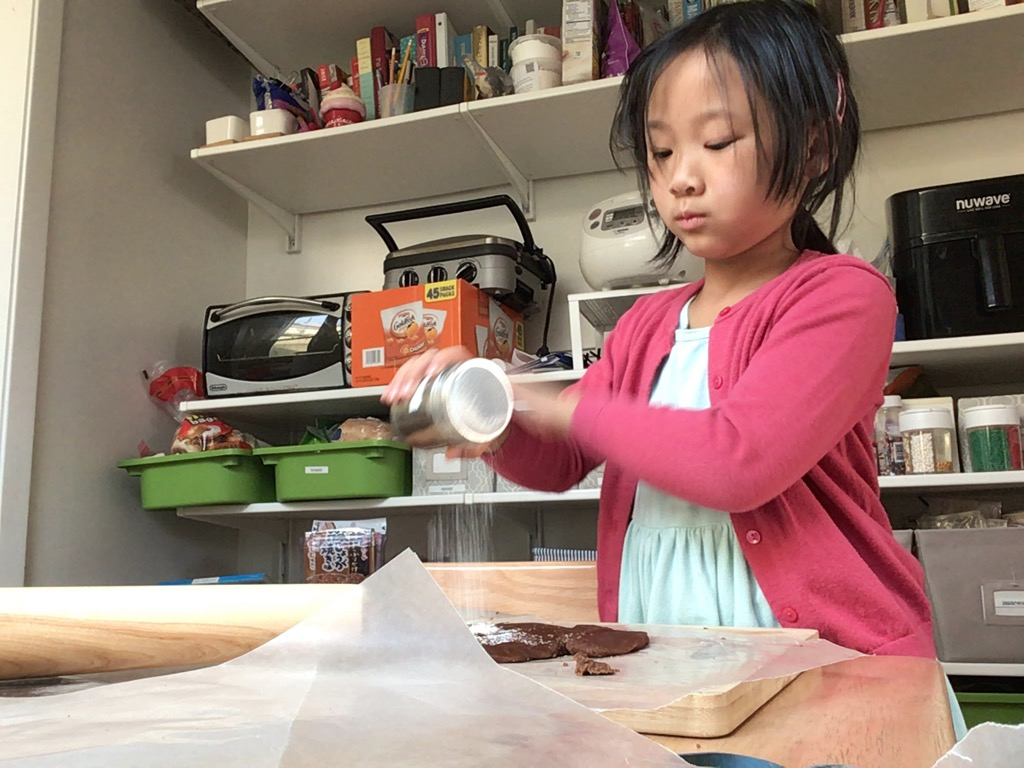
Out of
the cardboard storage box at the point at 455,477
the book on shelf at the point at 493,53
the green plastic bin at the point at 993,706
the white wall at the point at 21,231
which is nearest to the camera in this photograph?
the green plastic bin at the point at 993,706

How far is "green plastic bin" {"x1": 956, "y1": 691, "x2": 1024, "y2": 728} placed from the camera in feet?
4.08

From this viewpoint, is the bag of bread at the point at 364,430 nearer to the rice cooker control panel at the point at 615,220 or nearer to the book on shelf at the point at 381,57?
the rice cooker control panel at the point at 615,220

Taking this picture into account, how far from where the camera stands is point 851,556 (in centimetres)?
64

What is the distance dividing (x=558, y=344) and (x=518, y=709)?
1.71m

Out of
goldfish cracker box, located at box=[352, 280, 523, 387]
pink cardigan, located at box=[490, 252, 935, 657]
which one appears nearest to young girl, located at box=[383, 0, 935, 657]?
pink cardigan, located at box=[490, 252, 935, 657]

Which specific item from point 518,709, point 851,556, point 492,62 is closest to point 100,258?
point 492,62

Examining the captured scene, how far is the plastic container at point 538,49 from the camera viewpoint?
1717 millimetres

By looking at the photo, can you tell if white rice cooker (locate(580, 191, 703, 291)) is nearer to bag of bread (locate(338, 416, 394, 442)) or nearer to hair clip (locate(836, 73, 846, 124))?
bag of bread (locate(338, 416, 394, 442))

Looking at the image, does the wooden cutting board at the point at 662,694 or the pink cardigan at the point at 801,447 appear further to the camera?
the pink cardigan at the point at 801,447

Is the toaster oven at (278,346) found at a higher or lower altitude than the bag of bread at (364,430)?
higher

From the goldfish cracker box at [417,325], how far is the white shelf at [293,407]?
57 millimetres

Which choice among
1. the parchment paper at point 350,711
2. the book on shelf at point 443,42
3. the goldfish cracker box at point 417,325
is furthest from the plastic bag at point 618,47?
A: the parchment paper at point 350,711

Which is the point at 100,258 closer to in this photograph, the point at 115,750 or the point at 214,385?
the point at 214,385

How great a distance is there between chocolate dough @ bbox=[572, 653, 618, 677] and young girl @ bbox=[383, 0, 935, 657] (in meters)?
0.18
